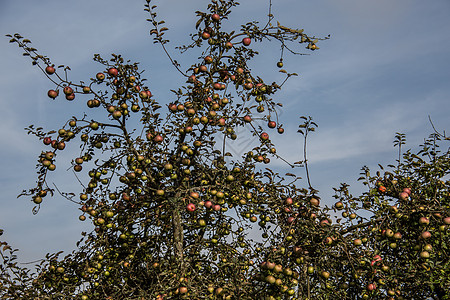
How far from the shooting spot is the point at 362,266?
543 cm

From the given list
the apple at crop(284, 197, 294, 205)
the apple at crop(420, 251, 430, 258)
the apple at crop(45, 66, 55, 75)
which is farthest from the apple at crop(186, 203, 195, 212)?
the apple at crop(420, 251, 430, 258)

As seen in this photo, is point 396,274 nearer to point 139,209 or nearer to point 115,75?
point 139,209

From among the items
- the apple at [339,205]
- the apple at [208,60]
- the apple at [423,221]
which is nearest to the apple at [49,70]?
the apple at [208,60]

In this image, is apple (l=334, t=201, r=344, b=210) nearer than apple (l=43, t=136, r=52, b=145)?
No

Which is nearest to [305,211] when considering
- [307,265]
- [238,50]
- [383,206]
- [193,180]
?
[307,265]

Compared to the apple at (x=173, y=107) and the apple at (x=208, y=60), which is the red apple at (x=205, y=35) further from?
the apple at (x=173, y=107)

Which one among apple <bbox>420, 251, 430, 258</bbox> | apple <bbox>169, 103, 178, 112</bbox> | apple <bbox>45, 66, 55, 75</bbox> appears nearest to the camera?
apple <bbox>420, 251, 430, 258</bbox>

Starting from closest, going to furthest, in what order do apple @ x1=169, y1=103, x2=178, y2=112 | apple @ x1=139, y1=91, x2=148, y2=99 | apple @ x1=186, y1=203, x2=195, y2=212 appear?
apple @ x1=186, y1=203, x2=195, y2=212 → apple @ x1=139, y1=91, x2=148, y2=99 → apple @ x1=169, y1=103, x2=178, y2=112

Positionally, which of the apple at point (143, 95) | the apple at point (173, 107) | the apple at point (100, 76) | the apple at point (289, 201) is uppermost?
the apple at point (100, 76)

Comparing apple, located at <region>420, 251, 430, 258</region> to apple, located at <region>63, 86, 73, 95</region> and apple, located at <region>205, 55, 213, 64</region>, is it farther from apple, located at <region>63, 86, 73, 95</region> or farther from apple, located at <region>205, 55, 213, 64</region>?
apple, located at <region>63, 86, 73, 95</region>

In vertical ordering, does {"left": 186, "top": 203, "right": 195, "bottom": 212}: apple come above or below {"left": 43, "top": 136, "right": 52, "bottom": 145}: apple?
below

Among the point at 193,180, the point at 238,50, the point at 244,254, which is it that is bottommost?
the point at 244,254

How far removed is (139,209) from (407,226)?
12.7 ft

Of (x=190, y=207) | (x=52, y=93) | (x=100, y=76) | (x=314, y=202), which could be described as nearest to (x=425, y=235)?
(x=314, y=202)
